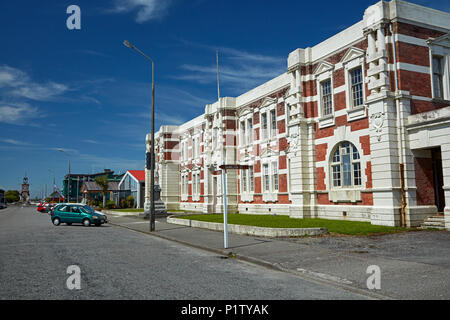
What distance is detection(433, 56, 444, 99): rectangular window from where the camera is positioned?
20.2 metres

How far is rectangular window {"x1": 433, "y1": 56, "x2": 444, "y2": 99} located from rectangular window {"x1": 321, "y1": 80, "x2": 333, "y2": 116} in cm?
548

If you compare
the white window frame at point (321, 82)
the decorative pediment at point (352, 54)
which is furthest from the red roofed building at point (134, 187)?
the decorative pediment at point (352, 54)

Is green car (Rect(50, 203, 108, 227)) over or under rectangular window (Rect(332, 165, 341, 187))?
under

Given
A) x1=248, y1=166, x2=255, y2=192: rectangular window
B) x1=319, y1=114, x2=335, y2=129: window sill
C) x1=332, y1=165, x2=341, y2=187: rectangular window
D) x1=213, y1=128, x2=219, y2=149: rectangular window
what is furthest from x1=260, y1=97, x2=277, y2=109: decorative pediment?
x1=332, y1=165, x2=341, y2=187: rectangular window

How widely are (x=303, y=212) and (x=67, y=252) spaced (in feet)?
48.6

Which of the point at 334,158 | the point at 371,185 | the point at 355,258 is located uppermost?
the point at 334,158

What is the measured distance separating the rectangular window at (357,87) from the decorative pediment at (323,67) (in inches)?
61.4

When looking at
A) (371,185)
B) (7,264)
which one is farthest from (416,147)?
(7,264)

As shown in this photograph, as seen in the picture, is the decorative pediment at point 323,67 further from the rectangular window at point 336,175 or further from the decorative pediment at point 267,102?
the decorative pediment at point 267,102

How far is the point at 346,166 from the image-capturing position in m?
21.6

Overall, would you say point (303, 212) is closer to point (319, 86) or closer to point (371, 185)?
point (371, 185)

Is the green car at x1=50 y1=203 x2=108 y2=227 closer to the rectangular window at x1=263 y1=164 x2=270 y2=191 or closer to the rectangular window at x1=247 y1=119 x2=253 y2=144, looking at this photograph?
the rectangular window at x1=263 y1=164 x2=270 y2=191

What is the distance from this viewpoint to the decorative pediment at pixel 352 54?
67.2 ft

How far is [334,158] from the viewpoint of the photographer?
74.1 ft
